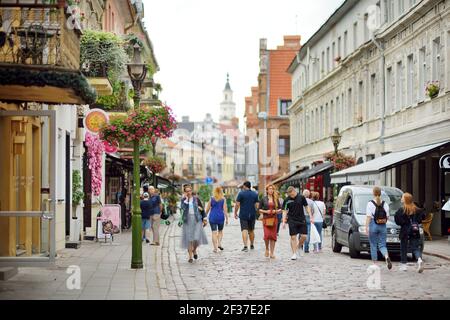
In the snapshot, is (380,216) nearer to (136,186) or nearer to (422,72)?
(136,186)

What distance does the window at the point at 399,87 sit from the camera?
38.4 meters

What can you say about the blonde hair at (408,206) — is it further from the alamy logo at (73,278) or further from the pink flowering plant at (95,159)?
the pink flowering plant at (95,159)

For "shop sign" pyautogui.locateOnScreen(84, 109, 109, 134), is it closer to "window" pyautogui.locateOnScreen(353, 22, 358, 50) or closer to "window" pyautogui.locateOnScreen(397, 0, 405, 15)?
"window" pyautogui.locateOnScreen(397, 0, 405, 15)

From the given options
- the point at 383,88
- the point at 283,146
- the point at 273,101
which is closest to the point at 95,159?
the point at 383,88

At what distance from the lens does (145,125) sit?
63.3 ft

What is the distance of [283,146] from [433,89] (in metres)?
64.9

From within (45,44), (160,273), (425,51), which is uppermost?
(425,51)

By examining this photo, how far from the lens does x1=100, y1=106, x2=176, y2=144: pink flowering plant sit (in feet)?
63.4

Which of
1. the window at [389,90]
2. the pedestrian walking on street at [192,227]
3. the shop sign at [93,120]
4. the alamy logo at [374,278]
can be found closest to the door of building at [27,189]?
the pedestrian walking on street at [192,227]

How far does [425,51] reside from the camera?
34281 millimetres

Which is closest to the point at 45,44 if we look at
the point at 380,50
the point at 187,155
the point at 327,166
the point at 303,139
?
the point at 380,50

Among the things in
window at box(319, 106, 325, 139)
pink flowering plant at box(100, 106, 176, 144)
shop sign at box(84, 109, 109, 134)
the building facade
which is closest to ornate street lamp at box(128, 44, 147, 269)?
pink flowering plant at box(100, 106, 176, 144)
